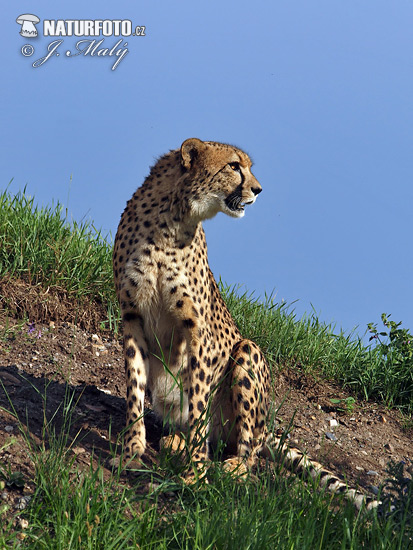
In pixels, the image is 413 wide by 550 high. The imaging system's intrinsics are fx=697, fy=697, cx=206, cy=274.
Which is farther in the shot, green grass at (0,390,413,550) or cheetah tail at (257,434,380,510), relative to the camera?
cheetah tail at (257,434,380,510)

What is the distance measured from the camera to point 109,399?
5078mm

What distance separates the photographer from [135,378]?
412 centimetres

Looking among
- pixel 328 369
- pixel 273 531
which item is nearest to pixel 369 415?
pixel 328 369

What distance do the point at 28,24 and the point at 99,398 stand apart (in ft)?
11.7

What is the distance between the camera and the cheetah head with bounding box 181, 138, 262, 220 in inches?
164

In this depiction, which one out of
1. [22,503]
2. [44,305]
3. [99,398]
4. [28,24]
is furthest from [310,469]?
[28,24]

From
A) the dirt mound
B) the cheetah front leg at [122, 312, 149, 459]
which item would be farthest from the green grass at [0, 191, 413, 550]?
the dirt mound

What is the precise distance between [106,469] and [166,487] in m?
0.42

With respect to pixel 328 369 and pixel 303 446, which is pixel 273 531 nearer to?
pixel 303 446

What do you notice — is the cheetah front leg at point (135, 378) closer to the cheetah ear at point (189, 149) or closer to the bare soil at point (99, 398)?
the bare soil at point (99, 398)

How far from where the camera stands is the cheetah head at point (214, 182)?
418 centimetres

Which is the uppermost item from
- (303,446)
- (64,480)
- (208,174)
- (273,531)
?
(208,174)

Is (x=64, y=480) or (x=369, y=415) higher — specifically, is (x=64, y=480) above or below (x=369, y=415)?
below

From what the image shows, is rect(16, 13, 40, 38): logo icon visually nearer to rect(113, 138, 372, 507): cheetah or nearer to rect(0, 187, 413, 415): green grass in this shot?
rect(0, 187, 413, 415): green grass
